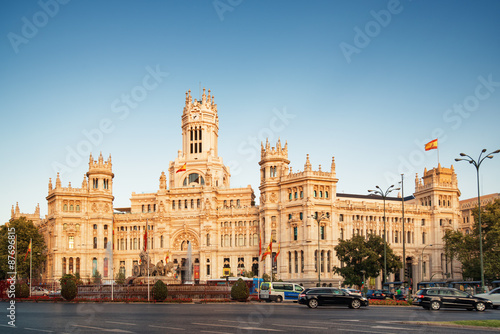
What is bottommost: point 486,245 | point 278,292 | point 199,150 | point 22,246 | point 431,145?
point 278,292

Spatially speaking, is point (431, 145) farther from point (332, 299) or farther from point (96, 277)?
point (96, 277)

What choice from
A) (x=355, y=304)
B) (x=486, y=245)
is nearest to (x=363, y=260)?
(x=486, y=245)

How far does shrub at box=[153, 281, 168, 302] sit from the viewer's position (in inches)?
2247

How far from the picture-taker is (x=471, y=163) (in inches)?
2120

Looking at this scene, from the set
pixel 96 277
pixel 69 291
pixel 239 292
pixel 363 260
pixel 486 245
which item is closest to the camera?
pixel 239 292

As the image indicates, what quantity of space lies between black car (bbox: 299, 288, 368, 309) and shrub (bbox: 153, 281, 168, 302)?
1477 cm

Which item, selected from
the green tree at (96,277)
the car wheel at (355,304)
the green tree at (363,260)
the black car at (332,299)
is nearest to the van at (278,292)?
the black car at (332,299)

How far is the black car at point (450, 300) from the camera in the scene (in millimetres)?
44781

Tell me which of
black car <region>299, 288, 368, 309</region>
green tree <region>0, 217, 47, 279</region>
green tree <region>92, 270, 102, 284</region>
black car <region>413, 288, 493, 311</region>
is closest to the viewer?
black car <region>413, 288, 493, 311</region>

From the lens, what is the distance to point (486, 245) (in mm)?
87625

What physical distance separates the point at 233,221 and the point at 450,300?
78444 mm

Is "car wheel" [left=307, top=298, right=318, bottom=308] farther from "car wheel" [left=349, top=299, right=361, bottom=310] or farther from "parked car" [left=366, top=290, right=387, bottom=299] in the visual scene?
"parked car" [left=366, top=290, right=387, bottom=299]

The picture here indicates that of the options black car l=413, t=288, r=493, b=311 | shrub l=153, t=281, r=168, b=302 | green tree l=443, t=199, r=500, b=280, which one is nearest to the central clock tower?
green tree l=443, t=199, r=500, b=280

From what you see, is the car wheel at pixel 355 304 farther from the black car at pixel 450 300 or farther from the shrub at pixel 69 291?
the shrub at pixel 69 291
